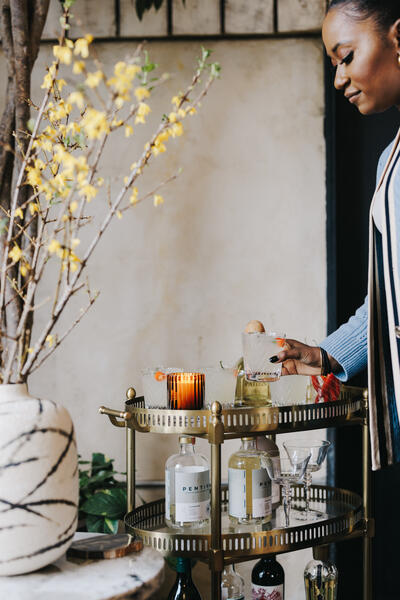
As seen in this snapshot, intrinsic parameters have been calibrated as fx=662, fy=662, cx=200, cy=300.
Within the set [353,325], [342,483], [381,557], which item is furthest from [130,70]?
[381,557]

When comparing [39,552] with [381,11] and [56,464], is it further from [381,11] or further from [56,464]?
[381,11]

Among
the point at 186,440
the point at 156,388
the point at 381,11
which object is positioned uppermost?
the point at 381,11

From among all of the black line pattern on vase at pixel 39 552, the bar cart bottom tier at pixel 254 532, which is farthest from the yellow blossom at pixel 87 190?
the bar cart bottom tier at pixel 254 532

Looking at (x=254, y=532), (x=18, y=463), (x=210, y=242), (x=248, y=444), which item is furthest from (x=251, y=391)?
(x=18, y=463)

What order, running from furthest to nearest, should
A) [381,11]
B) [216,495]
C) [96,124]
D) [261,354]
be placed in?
1. [261,354]
2. [216,495]
3. [381,11]
4. [96,124]

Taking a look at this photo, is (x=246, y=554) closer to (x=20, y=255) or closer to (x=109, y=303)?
(x=20, y=255)

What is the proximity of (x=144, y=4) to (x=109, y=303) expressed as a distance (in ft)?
3.16

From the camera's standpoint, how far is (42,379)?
2150 millimetres

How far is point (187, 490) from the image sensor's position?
137 centimetres

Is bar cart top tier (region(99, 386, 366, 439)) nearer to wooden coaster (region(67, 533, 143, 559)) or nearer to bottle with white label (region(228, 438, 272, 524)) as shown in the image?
bottle with white label (region(228, 438, 272, 524))

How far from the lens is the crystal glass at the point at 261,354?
4.69 feet

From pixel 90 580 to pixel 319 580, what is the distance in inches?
40.1

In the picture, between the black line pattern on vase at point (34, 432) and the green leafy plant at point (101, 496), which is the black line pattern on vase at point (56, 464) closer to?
the black line pattern on vase at point (34, 432)

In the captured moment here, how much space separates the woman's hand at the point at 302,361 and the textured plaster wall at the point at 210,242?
0.65m
